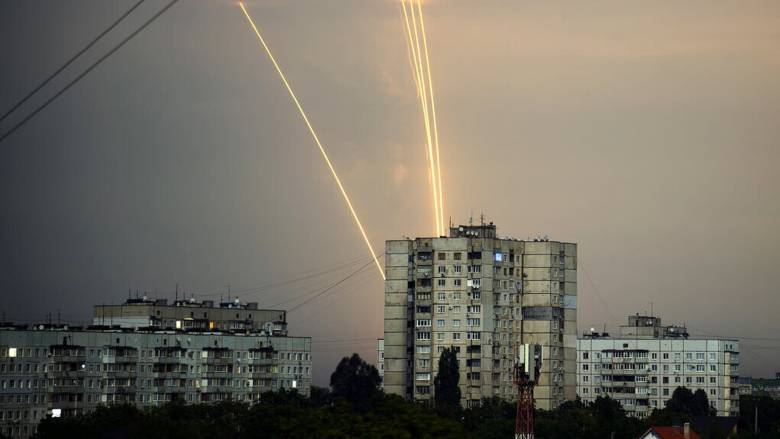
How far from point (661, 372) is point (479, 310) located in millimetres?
41470

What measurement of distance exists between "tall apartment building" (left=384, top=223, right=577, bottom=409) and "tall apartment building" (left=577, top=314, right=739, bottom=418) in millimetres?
28409

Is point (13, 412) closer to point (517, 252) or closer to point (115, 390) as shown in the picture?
point (115, 390)

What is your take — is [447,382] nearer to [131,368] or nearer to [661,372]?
[131,368]

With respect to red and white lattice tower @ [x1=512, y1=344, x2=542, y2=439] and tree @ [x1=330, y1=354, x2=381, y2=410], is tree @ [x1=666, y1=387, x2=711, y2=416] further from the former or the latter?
red and white lattice tower @ [x1=512, y1=344, x2=542, y2=439]

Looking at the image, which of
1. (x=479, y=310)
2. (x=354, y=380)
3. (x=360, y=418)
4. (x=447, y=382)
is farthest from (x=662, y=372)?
(x=360, y=418)

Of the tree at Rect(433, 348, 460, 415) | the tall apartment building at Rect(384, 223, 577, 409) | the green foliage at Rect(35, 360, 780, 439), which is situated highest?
the tall apartment building at Rect(384, 223, 577, 409)

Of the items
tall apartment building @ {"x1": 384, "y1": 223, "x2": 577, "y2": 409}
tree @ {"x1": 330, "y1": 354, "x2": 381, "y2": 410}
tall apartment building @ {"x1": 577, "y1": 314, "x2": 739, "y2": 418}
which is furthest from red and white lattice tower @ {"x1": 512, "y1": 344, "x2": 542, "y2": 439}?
tall apartment building @ {"x1": 577, "y1": 314, "x2": 739, "y2": 418}

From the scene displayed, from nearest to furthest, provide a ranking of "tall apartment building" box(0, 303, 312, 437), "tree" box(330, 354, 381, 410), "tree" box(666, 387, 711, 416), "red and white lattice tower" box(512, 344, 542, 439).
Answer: "red and white lattice tower" box(512, 344, 542, 439), "tall apartment building" box(0, 303, 312, 437), "tree" box(330, 354, 381, 410), "tree" box(666, 387, 711, 416)

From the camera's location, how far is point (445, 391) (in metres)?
157

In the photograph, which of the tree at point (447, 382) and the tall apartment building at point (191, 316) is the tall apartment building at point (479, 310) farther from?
the tall apartment building at point (191, 316)

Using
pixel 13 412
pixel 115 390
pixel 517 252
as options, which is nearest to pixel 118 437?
pixel 13 412

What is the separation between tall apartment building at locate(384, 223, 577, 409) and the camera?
163450 mm

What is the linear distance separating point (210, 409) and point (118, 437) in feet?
96.6

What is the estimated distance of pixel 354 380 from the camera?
508ft
